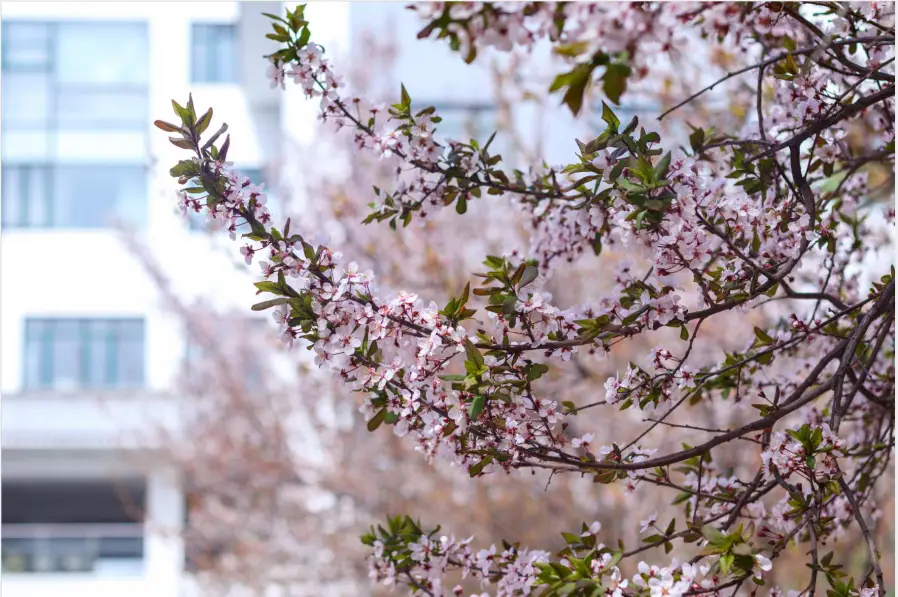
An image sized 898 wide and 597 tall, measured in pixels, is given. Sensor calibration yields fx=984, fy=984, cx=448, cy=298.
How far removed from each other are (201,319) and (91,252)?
5.60 m

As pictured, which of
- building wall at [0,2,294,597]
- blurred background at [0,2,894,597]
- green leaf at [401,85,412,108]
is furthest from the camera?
building wall at [0,2,294,597]

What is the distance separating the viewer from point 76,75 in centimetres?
1170

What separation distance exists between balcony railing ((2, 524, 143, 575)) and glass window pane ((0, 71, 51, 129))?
15.6ft

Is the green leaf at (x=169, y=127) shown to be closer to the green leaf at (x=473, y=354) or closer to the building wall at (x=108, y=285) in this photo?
the green leaf at (x=473, y=354)

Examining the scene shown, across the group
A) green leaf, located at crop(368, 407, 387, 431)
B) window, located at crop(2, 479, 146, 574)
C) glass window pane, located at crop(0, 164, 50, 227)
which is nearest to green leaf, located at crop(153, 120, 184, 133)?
green leaf, located at crop(368, 407, 387, 431)

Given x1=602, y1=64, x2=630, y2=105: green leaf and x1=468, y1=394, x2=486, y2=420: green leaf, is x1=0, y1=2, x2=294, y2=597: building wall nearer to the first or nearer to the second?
x1=468, y1=394, x2=486, y2=420: green leaf

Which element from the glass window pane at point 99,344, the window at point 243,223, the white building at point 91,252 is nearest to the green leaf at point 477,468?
the window at point 243,223

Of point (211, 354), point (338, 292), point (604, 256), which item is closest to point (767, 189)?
point (338, 292)

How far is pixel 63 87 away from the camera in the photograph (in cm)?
1161

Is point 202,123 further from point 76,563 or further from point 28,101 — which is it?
point 28,101

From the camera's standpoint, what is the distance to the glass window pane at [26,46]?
1141 centimetres

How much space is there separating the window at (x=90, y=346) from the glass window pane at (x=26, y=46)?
Result: 9.91 feet

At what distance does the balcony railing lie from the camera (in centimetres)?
1114

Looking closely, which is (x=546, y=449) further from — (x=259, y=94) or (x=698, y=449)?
(x=259, y=94)
